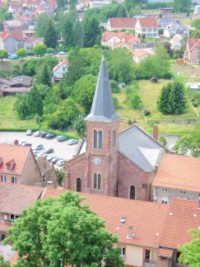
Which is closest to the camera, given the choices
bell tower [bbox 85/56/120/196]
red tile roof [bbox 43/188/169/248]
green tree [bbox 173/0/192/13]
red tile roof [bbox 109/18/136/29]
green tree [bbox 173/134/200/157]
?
red tile roof [bbox 43/188/169/248]

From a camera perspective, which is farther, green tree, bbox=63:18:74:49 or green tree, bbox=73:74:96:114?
green tree, bbox=63:18:74:49

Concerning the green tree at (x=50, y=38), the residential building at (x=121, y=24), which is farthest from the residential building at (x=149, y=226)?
the residential building at (x=121, y=24)

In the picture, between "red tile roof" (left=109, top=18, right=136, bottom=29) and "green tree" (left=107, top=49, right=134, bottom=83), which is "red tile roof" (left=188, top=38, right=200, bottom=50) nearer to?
"green tree" (left=107, top=49, right=134, bottom=83)

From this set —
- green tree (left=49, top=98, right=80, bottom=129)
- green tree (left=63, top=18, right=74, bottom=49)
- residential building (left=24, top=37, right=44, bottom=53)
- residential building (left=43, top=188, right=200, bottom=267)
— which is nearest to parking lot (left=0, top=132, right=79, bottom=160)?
green tree (left=49, top=98, right=80, bottom=129)

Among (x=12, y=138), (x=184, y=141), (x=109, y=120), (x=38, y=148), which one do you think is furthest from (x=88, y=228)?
(x=12, y=138)

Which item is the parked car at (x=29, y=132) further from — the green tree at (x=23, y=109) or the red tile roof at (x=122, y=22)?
the red tile roof at (x=122, y=22)

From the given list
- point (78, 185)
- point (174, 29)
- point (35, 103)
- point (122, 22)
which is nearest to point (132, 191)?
point (78, 185)

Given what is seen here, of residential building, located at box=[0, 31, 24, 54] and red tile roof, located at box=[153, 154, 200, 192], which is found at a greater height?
residential building, located at box=[0, 31, 24, 54]
